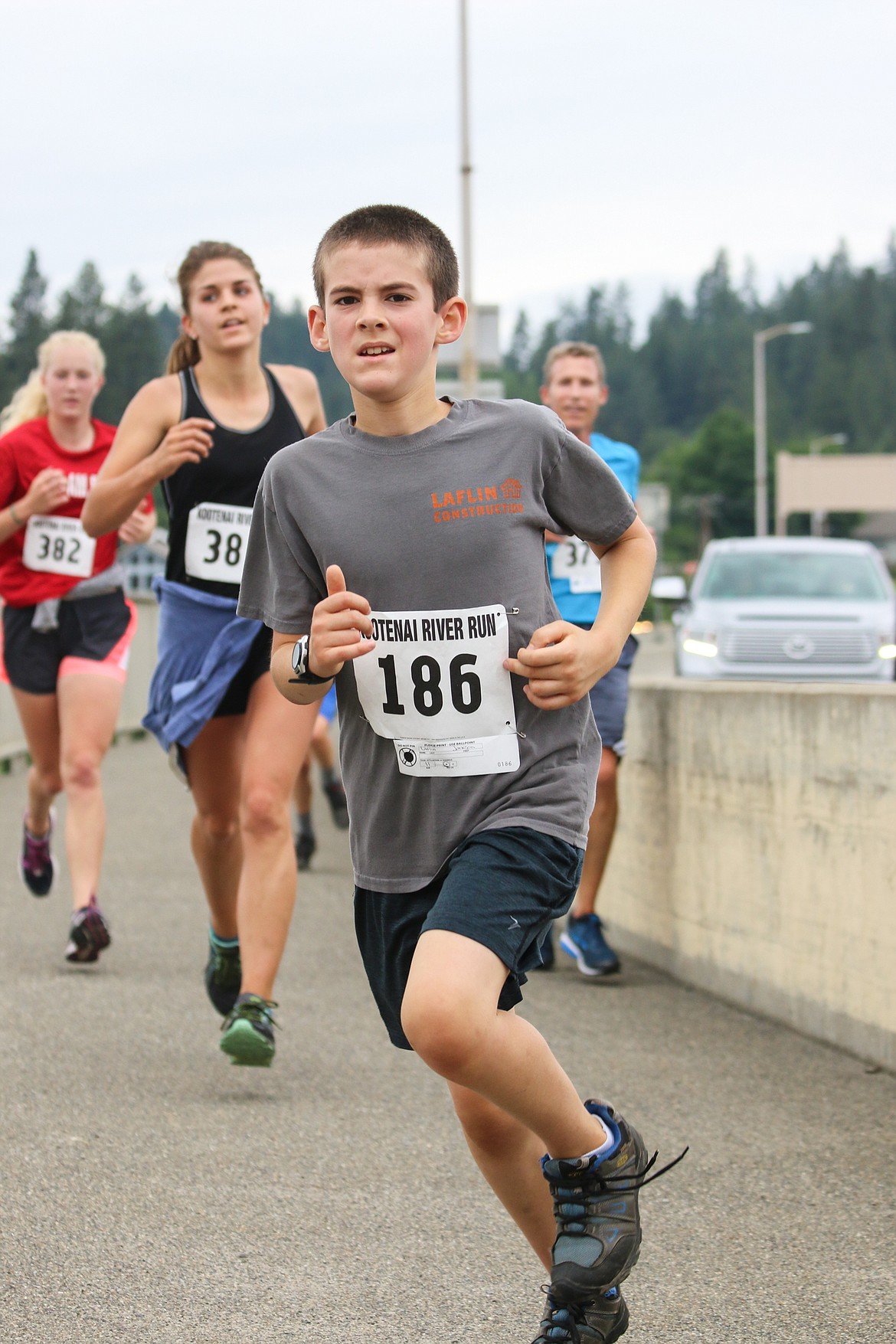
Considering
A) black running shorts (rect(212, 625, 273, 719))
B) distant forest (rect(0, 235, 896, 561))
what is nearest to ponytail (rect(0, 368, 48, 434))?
black running shorts (rect(212, 625, 273, 719))

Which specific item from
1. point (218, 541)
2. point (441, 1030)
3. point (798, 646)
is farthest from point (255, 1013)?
point (798, 646)

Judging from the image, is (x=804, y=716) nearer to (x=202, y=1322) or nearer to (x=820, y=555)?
(x=202, y=1322)

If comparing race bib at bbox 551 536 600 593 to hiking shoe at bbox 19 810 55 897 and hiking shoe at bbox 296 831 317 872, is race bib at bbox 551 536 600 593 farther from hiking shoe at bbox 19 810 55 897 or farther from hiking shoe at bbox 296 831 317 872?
hiking shoe at bbox 296 831 317 872

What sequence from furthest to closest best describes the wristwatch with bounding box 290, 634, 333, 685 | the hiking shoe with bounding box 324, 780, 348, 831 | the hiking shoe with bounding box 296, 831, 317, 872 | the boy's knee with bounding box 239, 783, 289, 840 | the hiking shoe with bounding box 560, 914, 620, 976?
the hiking shoe with bounding box 324, 780, 348, 831 → the hiking shoe with bounding box 296, 831, 317, 872 → the hiking shoe with bounding box 560, 914, 620, 976 → the boy's knee with bounding box 239, 783, 289, 840 → the wristwatch with bounding box 290, 634, 333, 685

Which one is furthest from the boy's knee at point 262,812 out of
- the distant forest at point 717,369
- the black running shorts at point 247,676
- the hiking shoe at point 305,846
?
the distant forest at point 717,369

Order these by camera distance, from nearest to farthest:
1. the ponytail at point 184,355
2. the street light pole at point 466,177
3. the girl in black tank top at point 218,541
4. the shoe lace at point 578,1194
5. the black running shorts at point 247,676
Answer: the shoe lace at point 578,1194 → the girl in black tank top at point 218,541 → the black running shorts at point 247,676 → the ponytail at point 184,355 → the street light pole at point 466,177

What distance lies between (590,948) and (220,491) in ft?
8.10

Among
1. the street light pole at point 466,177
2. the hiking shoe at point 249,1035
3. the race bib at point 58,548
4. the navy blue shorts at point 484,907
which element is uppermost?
the street light pole at point 466,177

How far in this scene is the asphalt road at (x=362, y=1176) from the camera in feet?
11.3

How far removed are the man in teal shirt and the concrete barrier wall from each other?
241 mm

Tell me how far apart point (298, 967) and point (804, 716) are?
2341 mm

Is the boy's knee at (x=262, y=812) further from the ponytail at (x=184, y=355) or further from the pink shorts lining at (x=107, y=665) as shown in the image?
the pink shorts lining at (x=107, y=665)

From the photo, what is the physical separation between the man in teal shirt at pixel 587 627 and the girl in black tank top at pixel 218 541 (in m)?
1.55

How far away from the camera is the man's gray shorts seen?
23.2 feet
